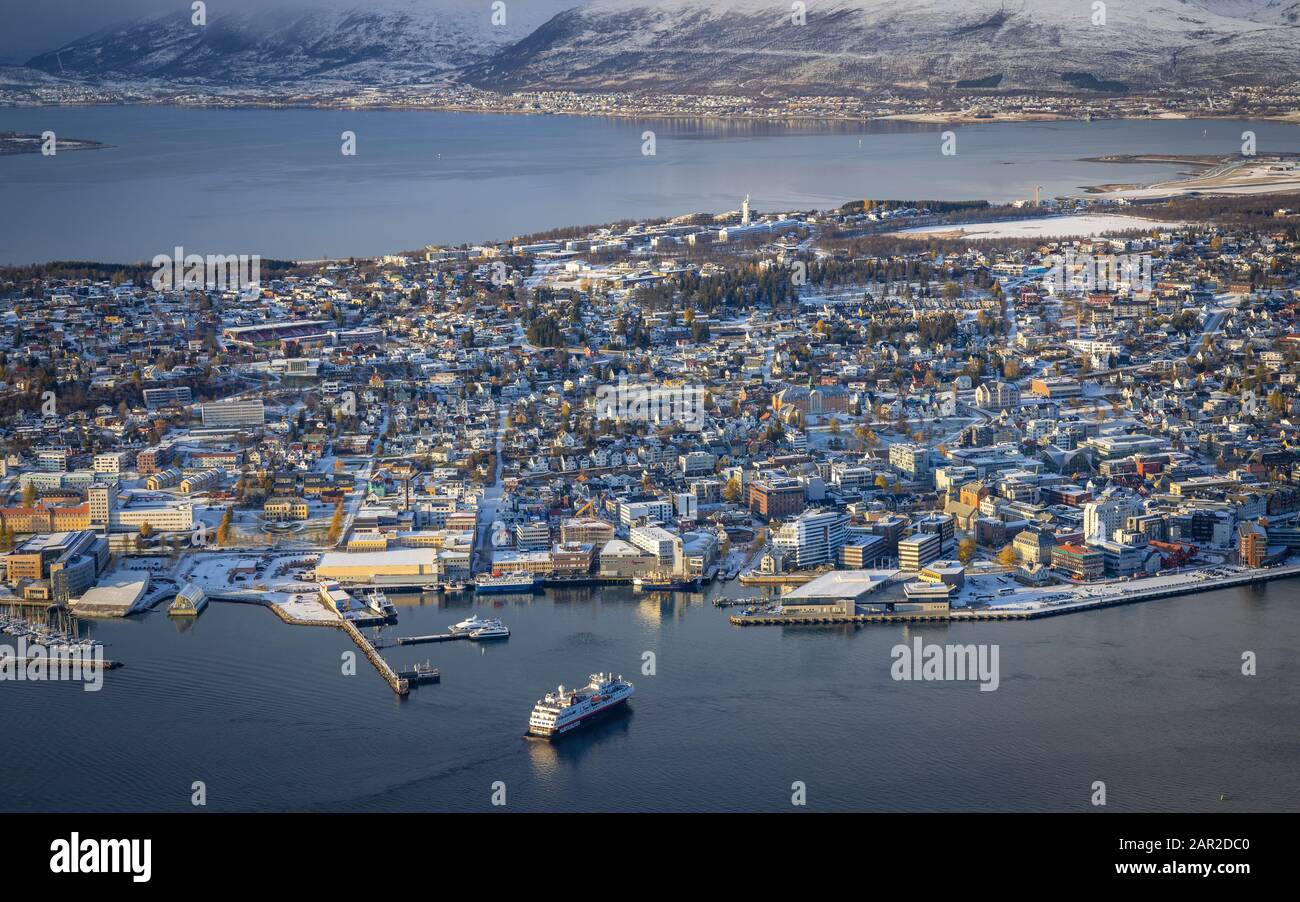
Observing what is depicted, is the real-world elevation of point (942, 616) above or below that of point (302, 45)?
below

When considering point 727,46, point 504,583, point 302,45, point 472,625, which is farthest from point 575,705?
point 302,45

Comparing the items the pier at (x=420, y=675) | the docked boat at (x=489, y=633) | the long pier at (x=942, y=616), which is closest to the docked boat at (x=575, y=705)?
the pier at (x=420, y=675)

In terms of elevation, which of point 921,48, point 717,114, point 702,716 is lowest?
point 702,716

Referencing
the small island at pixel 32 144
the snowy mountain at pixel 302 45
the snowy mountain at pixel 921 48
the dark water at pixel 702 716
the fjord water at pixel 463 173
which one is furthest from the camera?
the snowy mountain at pixel 302 45

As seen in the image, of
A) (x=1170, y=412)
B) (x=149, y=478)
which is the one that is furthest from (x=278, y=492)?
(x=1170, y=412)

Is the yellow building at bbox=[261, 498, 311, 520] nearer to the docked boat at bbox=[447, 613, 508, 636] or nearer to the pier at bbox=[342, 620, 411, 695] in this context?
the pier at bbox=[342, 620, 411, 695]

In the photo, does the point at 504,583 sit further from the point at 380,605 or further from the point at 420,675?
the point at 420,675

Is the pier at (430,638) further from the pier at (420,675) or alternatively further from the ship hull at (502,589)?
the ship hull at (502,589)

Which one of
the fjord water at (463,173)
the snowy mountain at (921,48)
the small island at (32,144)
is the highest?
the snowy mountain at (921,48)
